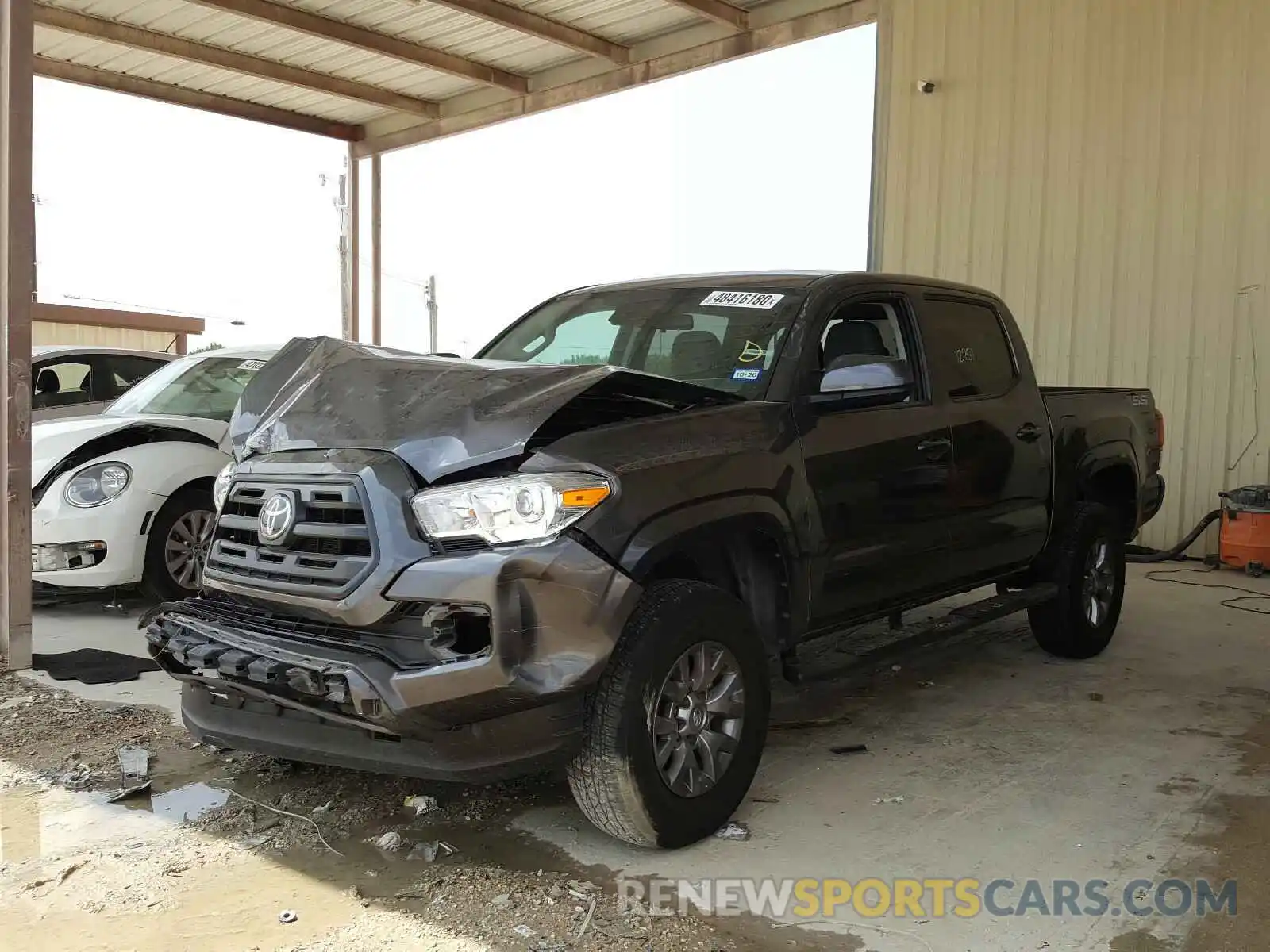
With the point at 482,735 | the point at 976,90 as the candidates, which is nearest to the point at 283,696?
the point at 482,735

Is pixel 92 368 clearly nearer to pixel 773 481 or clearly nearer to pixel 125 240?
pixel 773 481

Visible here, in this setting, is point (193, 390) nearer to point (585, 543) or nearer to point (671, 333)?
point (671, 333)

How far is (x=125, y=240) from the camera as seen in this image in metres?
38.9

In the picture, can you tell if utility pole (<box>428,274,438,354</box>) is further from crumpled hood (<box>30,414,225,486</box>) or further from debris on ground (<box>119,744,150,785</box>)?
debris on ground (<box>119,744,150,785</box>)

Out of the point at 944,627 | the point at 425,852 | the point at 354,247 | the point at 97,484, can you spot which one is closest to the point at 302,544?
the point at 425,852

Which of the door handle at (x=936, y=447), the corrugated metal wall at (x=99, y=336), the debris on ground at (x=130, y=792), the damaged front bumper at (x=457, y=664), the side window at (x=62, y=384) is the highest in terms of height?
the corrugated metal wall at (x=99, y=336)

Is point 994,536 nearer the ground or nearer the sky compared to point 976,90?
nearer the ground

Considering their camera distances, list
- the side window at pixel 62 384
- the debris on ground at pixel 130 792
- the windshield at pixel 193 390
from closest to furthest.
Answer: the debris on ground at pixel 130 792
the windshield at pixel 193 390
the side window at pixel 62 384

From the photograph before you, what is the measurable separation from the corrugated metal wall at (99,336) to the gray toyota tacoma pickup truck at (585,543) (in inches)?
566

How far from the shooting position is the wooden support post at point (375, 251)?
1608 centimetres

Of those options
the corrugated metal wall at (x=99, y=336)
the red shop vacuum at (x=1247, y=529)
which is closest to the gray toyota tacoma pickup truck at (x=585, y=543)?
the red shop vacuum at (x=1247, y=529)

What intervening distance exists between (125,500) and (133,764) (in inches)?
107

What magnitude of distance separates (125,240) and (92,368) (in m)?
Answer: 34.0

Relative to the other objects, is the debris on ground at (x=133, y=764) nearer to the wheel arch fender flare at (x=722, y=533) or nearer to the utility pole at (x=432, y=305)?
the wheel arch fender flare at (x=722, y=533)
